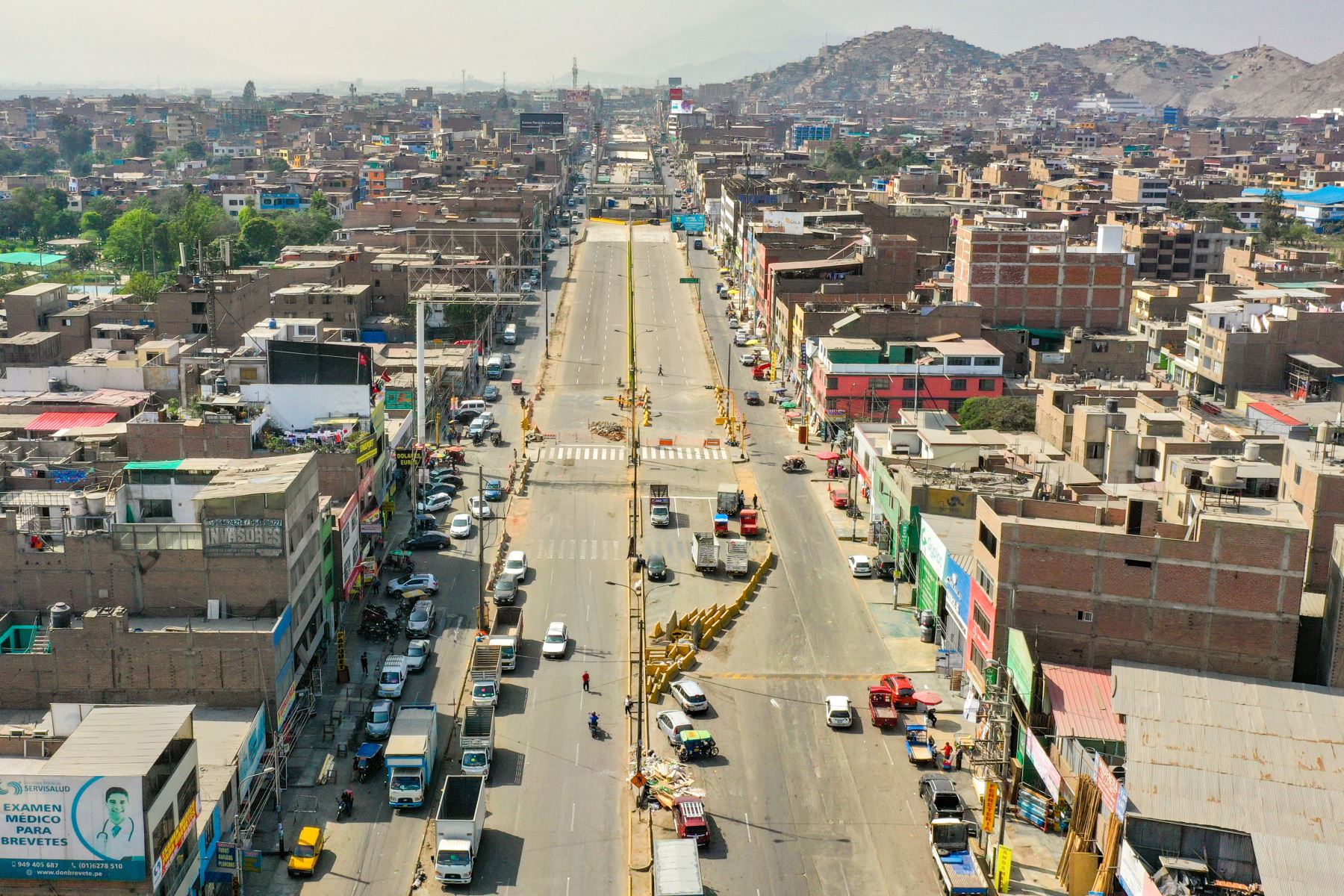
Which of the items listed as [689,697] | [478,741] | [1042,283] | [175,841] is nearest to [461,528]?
[689,697]

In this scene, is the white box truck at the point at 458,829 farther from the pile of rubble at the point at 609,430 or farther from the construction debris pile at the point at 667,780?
the pile of rubble at the point at 609,430

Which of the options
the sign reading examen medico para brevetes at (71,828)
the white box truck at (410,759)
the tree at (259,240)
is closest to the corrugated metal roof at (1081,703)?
the white box truck at (410,759)

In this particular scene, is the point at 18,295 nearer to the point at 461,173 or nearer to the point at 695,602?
the point at 695,602

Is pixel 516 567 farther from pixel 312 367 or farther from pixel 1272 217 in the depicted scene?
pixel 1272 217

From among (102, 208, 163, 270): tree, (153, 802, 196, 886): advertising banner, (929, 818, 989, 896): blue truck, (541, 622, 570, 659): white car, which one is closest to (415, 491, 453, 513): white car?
(541, 622, 570, 659): white car

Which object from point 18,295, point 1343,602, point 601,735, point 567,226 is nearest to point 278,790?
point 601,735

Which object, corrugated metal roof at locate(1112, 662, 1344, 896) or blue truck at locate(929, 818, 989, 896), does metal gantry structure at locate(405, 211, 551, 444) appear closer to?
blue truck at locate(929, 818, 989, 896)
